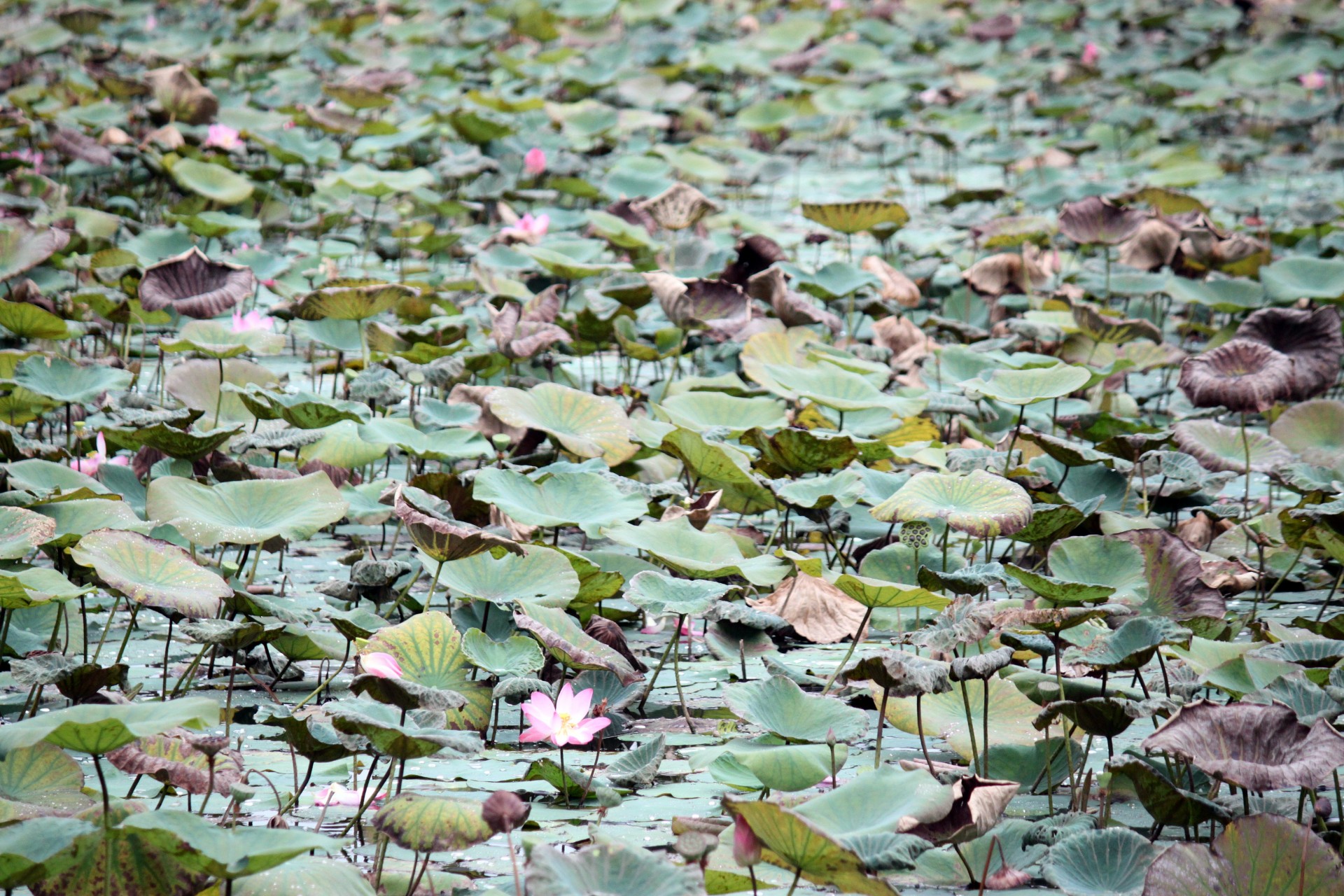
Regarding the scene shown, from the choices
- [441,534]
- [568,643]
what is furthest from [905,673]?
[441,534]

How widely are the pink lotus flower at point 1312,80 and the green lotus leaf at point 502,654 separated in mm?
7980

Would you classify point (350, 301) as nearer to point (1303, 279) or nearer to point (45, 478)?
point (45, 478)

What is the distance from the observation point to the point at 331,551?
121 inches

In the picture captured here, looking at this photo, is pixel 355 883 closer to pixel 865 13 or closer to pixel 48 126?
pixel 48 126

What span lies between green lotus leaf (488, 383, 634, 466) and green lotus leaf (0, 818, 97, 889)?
1585 millimetres

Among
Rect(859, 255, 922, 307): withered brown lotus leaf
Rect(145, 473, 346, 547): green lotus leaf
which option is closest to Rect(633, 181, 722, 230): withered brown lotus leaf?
Rect(859, 255, 922, 307): withered brown lotus leaf

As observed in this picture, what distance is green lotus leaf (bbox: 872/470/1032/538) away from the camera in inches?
90.7

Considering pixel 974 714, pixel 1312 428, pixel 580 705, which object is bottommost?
pixel 1312 428

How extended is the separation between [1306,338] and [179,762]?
3232 mm

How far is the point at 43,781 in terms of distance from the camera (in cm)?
177

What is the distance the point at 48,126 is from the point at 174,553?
4874 millimetres

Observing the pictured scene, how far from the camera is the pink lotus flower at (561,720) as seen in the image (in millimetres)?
1949

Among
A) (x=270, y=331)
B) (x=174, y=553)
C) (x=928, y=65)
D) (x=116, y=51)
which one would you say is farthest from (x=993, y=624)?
(x=116, y=51)

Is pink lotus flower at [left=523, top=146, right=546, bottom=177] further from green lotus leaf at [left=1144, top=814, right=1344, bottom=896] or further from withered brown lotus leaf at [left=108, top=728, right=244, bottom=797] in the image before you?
green lotus leaf at [left=1144, top=814, right=1344, bottom=896]
